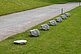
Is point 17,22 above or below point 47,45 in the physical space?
below

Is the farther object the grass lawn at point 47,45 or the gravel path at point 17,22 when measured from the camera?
the gravel path at point 17,22

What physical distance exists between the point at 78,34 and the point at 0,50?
229 inches

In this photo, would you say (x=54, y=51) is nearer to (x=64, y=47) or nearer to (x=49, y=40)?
(x=64, y=47)

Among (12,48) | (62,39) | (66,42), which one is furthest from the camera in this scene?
(62,39)

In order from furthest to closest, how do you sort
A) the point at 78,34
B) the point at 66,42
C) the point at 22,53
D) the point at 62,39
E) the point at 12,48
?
the point at 78,34 → the point at 62,39 → the point at 66,42 → the point at 12,48 → the point at 22,53

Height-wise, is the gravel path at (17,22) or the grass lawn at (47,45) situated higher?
the grass lawn at (47,45)

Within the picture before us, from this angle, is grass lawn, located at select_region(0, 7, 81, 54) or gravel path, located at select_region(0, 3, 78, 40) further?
gravel path, located at select_region(0, 3, 78, 40)

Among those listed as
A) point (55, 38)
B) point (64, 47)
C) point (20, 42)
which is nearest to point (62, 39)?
point (55, 38)

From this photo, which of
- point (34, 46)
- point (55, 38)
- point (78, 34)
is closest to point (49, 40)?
point (55, 38)

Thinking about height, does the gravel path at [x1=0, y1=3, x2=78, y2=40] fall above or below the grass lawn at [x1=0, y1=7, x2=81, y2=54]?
below

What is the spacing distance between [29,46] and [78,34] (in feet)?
14.4

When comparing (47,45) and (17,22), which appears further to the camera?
(17,22)

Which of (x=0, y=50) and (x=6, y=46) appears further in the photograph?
(x=6, y=46)

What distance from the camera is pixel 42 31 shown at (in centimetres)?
1537
